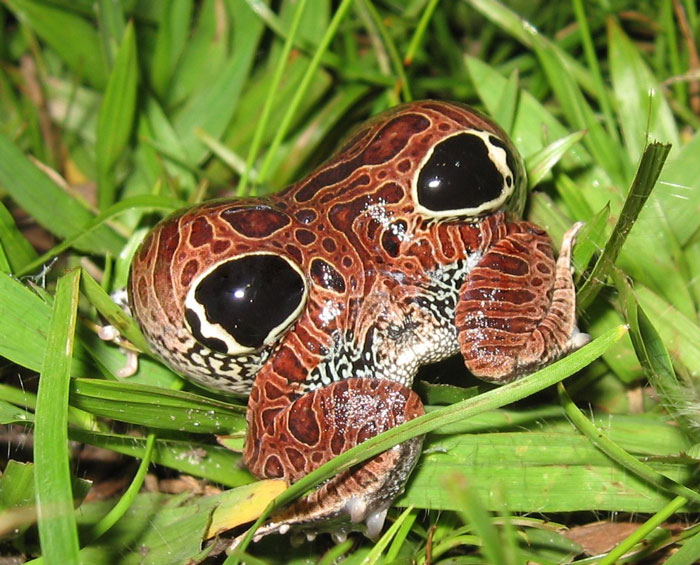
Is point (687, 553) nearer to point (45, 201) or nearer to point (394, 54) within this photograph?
point (394, 54)

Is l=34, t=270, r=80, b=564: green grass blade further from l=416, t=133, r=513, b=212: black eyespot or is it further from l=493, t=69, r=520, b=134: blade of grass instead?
l=493, t=69, r=520, b=134: blade of grass

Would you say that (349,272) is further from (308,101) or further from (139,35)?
(139,35)

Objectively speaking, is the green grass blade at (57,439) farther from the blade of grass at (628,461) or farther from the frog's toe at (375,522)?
the blade of grass at (628,461)

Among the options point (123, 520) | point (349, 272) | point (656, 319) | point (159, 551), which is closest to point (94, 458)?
point (123, 520)

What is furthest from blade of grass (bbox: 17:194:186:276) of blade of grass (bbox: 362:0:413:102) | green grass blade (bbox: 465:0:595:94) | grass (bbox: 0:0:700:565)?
green grass blade (bbox: 465:0:595:94)

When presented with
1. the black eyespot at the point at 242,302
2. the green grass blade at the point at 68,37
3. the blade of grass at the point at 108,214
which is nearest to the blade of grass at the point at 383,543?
the black eyespot at the point at 242,302

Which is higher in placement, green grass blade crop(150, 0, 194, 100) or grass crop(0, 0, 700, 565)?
green grass blade crop(150, 0, 194, 100)

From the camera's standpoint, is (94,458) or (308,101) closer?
(94,458)
